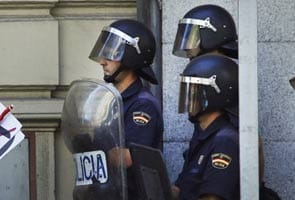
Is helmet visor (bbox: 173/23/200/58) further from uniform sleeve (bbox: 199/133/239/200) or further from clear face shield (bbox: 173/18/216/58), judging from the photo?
uniform sleeve (bbox: 199/133/239/200)

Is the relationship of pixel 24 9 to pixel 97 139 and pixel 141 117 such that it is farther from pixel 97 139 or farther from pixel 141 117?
pixel 97 139

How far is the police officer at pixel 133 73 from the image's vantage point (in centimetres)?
607

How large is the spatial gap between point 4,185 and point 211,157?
2.92 meters

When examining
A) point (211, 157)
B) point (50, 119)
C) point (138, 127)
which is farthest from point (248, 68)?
point (50, 119)

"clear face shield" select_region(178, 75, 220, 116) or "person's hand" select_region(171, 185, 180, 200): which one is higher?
"clear face shield" select_region(178, 75, 220, 116)

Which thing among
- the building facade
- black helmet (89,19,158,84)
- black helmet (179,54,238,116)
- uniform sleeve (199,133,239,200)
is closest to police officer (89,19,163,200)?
black helmet (89,19,158,84)

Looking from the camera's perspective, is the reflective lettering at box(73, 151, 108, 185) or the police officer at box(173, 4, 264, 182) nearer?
the reflective lettering at box(73, 151, 108, 185)

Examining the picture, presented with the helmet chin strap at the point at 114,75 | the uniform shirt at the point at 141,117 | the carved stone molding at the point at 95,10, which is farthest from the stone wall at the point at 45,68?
the uniform shirt at the point at 141,117

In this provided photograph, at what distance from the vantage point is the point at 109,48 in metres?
6.31

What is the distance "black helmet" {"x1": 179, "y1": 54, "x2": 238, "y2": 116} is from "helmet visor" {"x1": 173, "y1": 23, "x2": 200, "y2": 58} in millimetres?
449

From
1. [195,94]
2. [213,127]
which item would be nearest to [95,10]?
[195,94]

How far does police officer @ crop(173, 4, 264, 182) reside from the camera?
6352 millimetres

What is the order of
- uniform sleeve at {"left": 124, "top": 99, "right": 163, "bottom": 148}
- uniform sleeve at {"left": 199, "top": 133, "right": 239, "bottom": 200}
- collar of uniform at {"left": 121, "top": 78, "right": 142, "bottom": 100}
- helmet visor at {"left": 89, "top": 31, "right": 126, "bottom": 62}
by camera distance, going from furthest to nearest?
helmet visor at {"left": 89, "top": 31, "right": 126, "bottom": 62}
collar of uniform at {"left": 121, "top": 78, "right": 142, "bottom": 100}
uniform sleeve at {"left": 124, "top": 99, "right": 163, "bottom": 148}
uniform sleeve at {"left": 199, "top": 133, "right": 239, "bottom": 200}

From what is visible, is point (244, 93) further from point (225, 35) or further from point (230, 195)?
point (225, 35)
